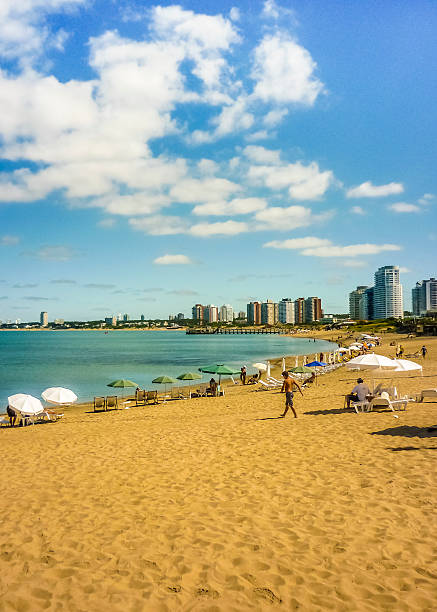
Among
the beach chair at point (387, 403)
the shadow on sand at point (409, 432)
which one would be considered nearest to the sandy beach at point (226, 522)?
the shadow on sand at point (409, 432)

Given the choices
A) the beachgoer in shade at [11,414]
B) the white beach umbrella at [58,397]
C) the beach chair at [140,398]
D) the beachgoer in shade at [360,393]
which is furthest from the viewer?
the beach chair at [140,398]

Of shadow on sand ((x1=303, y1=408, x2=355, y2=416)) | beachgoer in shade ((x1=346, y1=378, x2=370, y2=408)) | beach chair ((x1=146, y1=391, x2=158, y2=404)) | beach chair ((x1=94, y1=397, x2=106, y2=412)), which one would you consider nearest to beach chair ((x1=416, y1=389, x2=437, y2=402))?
beachgoer in shade ((x1=346, y1=378, x2=370, y2=408))

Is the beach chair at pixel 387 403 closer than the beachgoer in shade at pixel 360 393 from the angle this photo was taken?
Yes

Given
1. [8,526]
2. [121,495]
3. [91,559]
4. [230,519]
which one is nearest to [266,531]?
[230,519]

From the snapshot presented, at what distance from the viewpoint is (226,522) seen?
616 centimetres

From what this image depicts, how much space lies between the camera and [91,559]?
5277mm

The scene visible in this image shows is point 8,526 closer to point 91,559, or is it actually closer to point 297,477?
point 91,559

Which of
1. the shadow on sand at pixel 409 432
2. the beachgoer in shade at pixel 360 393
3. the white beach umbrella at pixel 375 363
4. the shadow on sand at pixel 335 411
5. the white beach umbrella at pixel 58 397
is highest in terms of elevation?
the white beach umbrella at pixel 375 363

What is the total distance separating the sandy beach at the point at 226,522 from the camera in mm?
4484

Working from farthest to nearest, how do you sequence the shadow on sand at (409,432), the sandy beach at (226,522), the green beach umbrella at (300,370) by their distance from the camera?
1. the green beach umbrella at (300,370)
2. the shadow on sand at (409,432)
3. the sandy beach at (226,522)

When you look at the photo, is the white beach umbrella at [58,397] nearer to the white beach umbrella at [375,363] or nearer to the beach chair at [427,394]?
the white beach umbrella at [375,363]

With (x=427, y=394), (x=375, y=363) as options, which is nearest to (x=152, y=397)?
(x=375, y=363)

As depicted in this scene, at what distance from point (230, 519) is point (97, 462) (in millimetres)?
4653

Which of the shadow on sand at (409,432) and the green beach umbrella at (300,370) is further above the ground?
the shadow on sand at (409,432)
